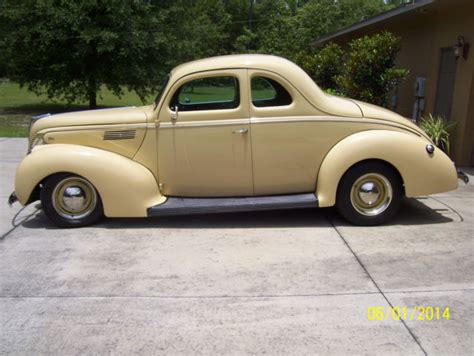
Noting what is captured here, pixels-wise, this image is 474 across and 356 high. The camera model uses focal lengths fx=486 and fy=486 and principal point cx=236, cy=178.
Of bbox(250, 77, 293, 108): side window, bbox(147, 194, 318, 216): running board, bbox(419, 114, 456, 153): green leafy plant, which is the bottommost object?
bbox(147, 194, 318, 216): running board

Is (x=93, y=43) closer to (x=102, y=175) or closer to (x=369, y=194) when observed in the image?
(x=102, y=175)

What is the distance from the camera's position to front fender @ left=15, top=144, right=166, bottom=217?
545cm

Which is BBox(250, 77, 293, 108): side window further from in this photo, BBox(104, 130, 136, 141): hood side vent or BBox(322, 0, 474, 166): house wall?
BBox(322, 0, 474, 166): house wall

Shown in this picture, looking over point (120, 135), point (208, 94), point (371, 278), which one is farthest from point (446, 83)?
point (120, 135)

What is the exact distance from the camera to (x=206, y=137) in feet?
18.3

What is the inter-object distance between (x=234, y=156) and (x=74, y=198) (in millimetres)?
1910

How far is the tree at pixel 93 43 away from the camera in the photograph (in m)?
17.8

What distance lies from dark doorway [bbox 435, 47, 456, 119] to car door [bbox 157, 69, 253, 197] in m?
5.62

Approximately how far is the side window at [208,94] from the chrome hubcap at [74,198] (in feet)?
4.49

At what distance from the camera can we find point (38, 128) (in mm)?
5914

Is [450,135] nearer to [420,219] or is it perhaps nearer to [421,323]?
[420,219]

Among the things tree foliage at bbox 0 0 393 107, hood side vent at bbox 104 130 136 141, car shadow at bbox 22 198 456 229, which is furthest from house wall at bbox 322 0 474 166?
tree foliage at bbox 0 0 393 107

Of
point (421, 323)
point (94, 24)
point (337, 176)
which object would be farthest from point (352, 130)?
point (94, 24)

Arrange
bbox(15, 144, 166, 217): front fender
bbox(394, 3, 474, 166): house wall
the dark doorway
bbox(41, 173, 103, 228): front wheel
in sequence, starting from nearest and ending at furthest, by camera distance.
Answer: bbox(15, 144, 166, 217): front fender
bbox(41, 173, 103, 228): front wheel
bbox(394, 3, 474, 166): house wall
the dark doorway
